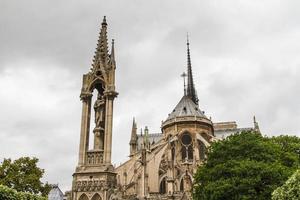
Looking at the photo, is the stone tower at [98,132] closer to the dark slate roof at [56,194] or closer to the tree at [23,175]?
the tree at [23,175]

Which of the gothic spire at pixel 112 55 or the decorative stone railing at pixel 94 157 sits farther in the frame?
the gothic spire at pixel 112 55

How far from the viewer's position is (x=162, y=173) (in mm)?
66188

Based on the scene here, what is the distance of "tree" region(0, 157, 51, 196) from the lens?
84.5 ft

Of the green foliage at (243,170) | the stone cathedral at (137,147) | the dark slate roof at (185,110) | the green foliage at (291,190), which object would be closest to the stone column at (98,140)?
the stone cathedral at (137,147)

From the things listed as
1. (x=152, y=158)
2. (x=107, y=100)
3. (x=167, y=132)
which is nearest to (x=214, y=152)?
(x=107, y=100)

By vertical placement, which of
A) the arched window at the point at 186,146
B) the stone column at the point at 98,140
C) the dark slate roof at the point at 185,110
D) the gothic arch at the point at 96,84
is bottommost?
the stone column at the point at 98,140

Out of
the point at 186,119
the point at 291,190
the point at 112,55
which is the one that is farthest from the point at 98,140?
the point at 186,119

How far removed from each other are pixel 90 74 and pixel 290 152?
66.9 feet

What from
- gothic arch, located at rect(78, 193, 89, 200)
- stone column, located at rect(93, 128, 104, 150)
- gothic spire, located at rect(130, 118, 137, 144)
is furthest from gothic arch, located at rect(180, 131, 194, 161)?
gothic arch, located at rect(78, 193, 89, 200)

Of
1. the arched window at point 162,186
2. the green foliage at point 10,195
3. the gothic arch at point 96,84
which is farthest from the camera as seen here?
the arched window at point 162,186

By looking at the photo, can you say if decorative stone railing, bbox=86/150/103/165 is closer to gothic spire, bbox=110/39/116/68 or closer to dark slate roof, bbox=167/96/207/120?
gothic spire, bbox=110/39/116/68

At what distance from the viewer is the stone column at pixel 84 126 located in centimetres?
1819

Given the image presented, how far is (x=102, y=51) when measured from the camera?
20156mm

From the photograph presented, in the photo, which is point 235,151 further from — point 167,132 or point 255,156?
point 167,132
